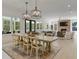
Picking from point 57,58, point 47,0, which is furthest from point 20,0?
point 57,58

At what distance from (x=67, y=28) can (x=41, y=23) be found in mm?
4059

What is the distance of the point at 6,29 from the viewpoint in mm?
10188

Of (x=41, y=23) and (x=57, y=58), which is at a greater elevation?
(x=41, y=23)

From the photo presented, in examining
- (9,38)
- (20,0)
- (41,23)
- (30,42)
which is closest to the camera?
(30,42)

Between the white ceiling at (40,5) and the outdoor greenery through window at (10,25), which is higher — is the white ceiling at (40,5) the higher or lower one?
the higher one

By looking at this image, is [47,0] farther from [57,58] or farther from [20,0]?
[57,58]

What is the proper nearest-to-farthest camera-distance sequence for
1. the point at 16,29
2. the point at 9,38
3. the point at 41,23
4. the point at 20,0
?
the point at 20,0
the point at 9,38
the point at 16,29
the point at 41,23

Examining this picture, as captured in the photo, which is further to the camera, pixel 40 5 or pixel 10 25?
pixel 10 25

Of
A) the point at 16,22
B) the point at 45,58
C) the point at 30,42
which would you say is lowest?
the point at 45,58

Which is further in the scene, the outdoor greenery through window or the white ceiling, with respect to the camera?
the outdoor greenery through window

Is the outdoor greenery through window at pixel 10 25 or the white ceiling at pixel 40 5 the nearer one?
the white ceiling at pixel 40 5

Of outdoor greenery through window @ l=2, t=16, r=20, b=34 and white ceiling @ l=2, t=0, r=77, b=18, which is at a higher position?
white ceiling @ l=2, t=0, r=77, b=18

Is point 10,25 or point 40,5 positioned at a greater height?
point 40,5

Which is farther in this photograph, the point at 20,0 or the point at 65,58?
the point at 20,0
